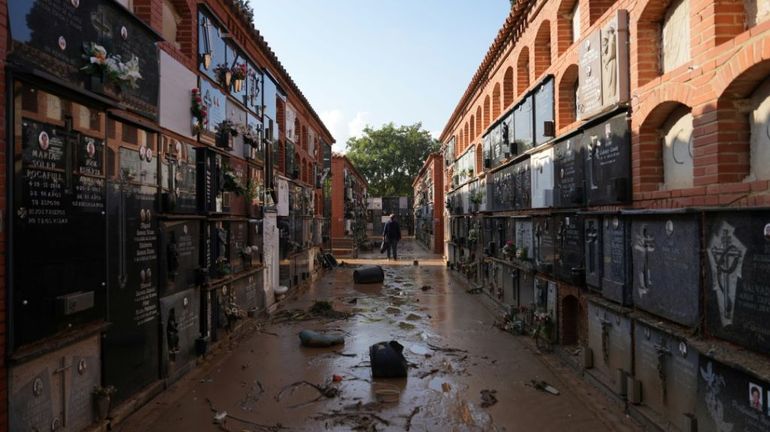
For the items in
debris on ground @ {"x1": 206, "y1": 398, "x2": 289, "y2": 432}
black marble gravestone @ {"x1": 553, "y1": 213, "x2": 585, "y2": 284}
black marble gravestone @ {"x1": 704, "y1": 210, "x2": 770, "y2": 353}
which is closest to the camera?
black marble gravestone @ {"x1": 704, "y1": 210, "x2": 770, "y2": 353}

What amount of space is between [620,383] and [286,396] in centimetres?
361

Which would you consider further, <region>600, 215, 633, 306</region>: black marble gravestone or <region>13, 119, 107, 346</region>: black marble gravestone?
<region>600, 215, 633, 306</region>: black marble gravestone

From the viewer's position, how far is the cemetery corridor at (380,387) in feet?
18.0

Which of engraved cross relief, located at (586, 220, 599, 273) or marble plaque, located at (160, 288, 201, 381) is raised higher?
engraved cross relief, located at (586, 220, 599, 273)

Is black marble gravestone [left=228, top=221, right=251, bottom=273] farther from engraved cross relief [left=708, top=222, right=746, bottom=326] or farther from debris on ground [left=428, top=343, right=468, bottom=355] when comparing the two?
engraved cross relief [left=708, top=222, right=746, bottom=326]

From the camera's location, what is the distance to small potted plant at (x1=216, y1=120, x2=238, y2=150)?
865cm

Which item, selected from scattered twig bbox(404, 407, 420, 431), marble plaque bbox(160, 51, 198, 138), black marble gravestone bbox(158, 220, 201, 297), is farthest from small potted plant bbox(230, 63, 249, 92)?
scattered twig bbox(404, 407, 420, 431)

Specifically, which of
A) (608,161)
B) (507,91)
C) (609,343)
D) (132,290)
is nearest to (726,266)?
(609,343)

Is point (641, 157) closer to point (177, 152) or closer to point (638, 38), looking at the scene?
point (638, 38)

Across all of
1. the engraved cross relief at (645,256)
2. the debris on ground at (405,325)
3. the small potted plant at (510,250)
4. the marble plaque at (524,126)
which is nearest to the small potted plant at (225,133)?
the debris on ground at (405,325)

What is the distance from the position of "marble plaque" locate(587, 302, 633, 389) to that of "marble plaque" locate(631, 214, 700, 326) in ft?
1.35

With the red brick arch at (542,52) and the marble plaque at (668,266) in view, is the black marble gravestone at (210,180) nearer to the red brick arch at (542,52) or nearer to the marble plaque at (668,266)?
the marble plaque at (668,266)

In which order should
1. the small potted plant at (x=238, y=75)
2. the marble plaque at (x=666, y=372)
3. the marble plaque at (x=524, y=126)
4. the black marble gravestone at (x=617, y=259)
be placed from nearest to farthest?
1. the marble plaque at (x=666, y=372)
2. the black marble gravestone at (x=617, y=259)
3. the small potted plant at (x=238, y=75)
4. the marble plaque at (x=524, y=126)

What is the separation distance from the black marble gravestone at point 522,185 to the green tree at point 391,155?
147 ft
